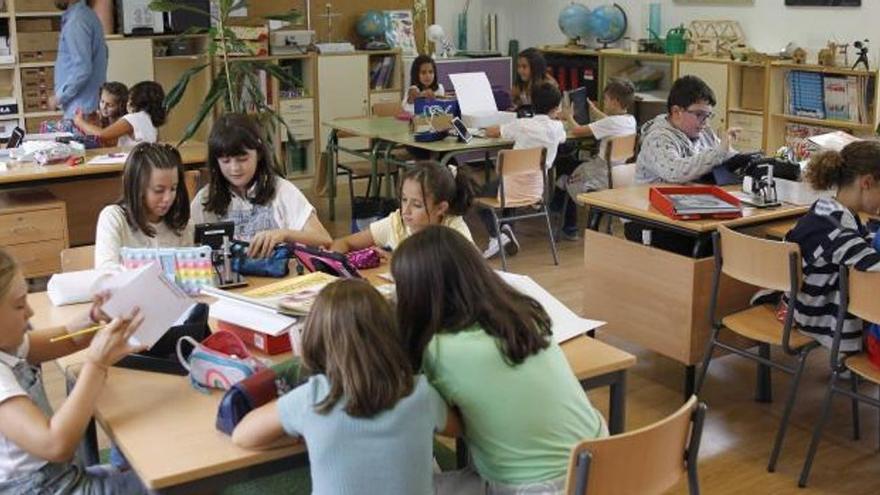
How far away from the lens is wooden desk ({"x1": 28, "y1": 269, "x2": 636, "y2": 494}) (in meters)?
1.98

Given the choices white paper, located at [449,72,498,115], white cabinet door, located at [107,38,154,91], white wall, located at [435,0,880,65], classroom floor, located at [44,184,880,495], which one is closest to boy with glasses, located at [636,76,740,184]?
classroom floor, located at [44,184,880,495]

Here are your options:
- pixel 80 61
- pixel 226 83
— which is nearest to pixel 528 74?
pixel 226 83

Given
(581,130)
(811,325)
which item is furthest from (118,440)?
(581,130)

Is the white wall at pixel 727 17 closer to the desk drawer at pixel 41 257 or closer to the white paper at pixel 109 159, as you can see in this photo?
the white paper at pixel 109 159

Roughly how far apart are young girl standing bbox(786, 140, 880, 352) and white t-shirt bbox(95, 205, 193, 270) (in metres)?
2.04

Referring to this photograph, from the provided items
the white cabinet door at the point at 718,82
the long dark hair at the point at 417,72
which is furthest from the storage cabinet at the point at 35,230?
the white cabinet door at the point at 718,82

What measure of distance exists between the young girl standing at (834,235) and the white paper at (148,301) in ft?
7.02

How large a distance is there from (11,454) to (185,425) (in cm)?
34

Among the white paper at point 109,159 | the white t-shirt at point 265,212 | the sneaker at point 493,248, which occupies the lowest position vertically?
the sneaker at point 493,248

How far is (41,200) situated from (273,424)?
13.0 feet

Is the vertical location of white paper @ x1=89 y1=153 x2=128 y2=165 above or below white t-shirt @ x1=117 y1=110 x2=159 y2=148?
below

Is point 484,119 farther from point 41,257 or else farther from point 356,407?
point 356,407

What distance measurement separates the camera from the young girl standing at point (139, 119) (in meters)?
5.93

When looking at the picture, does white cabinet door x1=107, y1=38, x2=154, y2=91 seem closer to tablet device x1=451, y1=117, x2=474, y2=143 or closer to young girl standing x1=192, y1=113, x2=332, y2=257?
tablet device x1=451, y1=117, x2=474, y2=143
